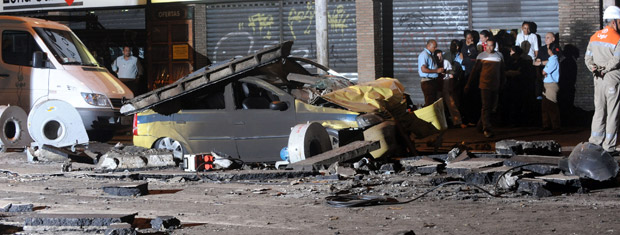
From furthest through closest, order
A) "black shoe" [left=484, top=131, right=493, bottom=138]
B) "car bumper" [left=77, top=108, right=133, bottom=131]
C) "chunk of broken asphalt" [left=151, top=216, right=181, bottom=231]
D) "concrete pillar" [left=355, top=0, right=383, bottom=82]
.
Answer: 1. "concrete pillar" [left=355, top=0, right=383, bottom=82]
2. "black shoe" [left=484, top=131, right=493, bottom=138]
3. "car bumper" [left=77, top=108, right=133, bottom=131]
4. "chunk of broken asphalt" [left=151, top=216, right=181, bottom=231]

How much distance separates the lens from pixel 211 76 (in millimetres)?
12453

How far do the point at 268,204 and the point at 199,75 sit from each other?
399 cm

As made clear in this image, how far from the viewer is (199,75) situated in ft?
41.0

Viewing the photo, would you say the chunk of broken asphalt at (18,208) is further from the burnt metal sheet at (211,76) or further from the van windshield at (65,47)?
the van windshield at (65,47)

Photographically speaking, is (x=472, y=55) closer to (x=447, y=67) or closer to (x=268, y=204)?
(x=447, y=67)

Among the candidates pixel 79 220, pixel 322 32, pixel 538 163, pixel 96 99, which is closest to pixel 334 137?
pixel 538 163

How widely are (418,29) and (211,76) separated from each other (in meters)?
9.42

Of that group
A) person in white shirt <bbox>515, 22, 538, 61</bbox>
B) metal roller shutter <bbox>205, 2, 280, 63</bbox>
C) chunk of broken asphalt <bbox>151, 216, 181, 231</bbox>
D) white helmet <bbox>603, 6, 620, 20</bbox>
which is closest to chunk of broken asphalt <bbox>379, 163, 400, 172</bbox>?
white helmet <bbox>603, 6, 620, 20</bbox>

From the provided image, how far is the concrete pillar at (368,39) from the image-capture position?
20.9m

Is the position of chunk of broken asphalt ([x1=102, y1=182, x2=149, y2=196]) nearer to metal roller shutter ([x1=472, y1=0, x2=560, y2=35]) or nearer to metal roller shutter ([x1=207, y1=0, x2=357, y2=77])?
metal roller shutter ([x1=472, y1=0, x2=560, y2=35])

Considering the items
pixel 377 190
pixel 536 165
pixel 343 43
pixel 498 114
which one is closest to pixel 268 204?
pixel 377 190

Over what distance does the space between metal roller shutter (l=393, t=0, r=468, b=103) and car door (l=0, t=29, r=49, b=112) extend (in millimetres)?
8792

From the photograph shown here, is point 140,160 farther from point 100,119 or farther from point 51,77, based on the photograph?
point 51,77

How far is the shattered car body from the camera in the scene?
1228cm
